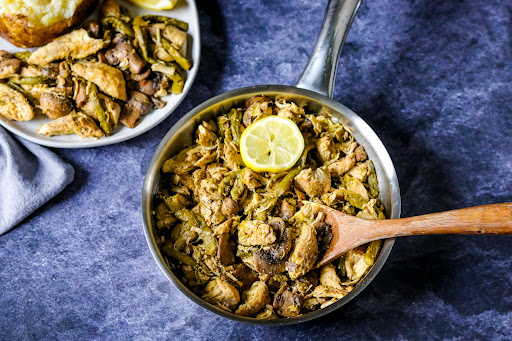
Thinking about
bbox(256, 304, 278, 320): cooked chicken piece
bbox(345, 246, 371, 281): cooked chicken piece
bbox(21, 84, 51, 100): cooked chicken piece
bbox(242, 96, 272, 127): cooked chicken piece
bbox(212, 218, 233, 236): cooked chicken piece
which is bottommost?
bbox(256, 304, 278, 320): cooked chicken piece

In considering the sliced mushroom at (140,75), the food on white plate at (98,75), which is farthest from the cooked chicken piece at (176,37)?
the sliced mushroom at (140,75)

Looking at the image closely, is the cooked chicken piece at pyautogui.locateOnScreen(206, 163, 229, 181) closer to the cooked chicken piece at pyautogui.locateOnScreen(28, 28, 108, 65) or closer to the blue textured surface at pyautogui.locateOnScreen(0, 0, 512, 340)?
the blue textured surface at pyautogui.locateOnScreen(0, 0, 512, 340)

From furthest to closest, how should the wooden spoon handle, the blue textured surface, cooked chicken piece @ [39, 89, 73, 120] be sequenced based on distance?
the blue textured surface
cooked chicken piece @ [39, 89, 73, 120]
the wooden spoon handle

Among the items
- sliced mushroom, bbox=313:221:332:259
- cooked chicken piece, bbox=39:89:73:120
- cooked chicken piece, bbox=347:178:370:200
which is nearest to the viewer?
sliced mushroom, bbox=313:221:332:259

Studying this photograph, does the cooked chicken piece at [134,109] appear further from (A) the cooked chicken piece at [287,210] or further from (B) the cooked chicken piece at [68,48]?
(A) the cooked chicken piece at [287,210]

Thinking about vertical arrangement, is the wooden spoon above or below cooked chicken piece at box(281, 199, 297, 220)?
above

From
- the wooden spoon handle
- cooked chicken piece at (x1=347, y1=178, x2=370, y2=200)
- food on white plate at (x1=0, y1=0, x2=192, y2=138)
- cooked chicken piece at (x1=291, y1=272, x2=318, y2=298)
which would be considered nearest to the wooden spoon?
the wooden spoon handle

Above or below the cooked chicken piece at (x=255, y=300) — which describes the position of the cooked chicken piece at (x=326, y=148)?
above
